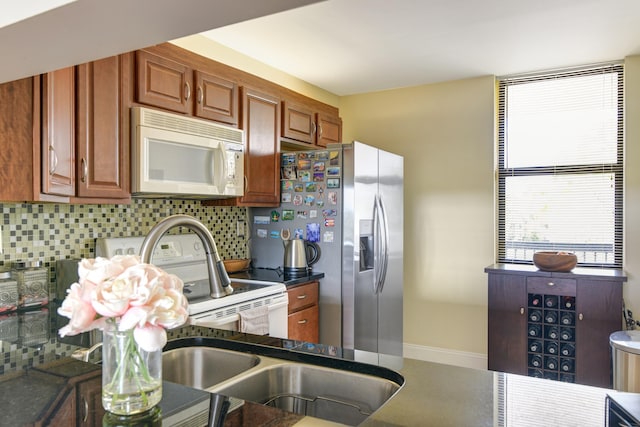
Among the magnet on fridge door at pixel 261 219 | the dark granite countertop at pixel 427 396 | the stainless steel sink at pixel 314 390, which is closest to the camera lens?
the dark granite countertop at pixel 427 396

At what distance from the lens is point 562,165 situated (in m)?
3.73

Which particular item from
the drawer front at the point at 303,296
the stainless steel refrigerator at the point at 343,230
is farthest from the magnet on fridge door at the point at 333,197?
the drawer front at the point at 303,296

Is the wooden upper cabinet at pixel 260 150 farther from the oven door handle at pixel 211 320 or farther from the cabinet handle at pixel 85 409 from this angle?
the cabinet handle at pixel 85 409

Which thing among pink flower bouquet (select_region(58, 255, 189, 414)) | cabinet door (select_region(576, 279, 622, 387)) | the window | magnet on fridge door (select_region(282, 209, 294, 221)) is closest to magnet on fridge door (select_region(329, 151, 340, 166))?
magnet on fridge door (select_region(282, 209, 294, 221))

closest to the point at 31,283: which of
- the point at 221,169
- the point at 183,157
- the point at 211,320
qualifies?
the point at 211,320

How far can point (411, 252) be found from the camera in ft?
14.0

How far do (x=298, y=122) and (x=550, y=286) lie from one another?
2207 mm

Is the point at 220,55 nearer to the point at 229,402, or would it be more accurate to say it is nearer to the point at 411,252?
the point at 411,252

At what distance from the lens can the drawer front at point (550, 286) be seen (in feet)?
10.7

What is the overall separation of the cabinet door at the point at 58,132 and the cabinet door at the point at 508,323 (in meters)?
2.91

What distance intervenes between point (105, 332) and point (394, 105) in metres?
3.83

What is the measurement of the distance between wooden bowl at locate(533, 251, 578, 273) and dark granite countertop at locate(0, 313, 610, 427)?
2436 millimetres

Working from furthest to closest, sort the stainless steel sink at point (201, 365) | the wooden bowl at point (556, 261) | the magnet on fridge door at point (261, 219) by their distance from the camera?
the magnet on fridge door at point (261, 219), the wooden bowl at point (556, 261), the stainless steel sink at point (201, 365)

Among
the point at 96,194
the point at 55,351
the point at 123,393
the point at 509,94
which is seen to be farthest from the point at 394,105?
the point at 123,393
